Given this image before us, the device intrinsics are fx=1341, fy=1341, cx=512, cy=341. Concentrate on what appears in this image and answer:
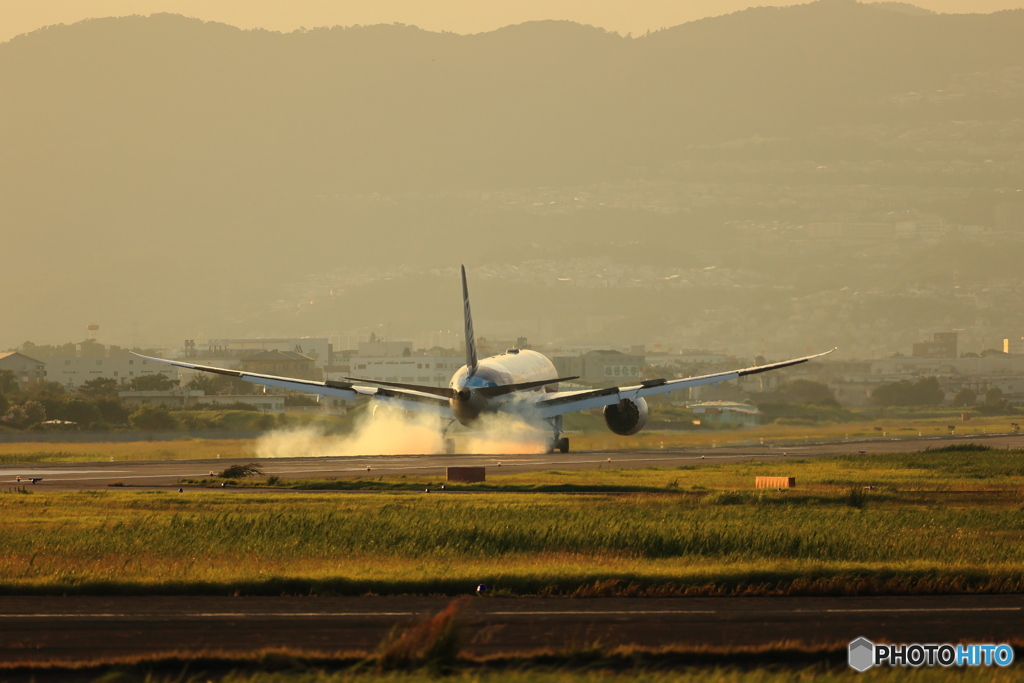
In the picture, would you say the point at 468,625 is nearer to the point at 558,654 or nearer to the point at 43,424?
the point at 558,654

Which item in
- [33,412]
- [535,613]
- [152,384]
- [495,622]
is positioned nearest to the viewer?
[495,622]

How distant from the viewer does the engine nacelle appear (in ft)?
281

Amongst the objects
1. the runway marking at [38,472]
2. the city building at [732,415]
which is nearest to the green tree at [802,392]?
the city building at [732,415]

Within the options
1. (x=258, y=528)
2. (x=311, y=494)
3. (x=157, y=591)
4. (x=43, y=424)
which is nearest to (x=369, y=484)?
(x=311, y=494)

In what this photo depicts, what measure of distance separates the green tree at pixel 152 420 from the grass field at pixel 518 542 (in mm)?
71098

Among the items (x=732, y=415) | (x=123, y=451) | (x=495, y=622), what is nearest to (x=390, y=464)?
(x=123, y=451)

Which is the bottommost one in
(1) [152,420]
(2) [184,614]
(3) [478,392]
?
(2) [184,614]

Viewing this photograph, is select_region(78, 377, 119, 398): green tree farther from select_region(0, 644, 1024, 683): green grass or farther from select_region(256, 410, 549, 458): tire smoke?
select_region(0, 644, 1024, 683): green grass

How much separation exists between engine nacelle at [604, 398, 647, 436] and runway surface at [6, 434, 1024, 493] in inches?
105

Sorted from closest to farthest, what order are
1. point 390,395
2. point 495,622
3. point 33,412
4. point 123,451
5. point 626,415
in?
1. point 495,622
2. point 390,395
3. point 626,415
4. point 123,451
5. point 33,412

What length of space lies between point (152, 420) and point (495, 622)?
330ft

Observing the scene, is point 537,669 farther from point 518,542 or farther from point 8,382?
point 8,382

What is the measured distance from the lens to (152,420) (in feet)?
391

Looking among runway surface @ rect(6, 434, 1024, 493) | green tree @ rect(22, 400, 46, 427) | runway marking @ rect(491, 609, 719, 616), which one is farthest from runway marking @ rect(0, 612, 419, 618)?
green tree @ rect(22, 400, 46, 427)
